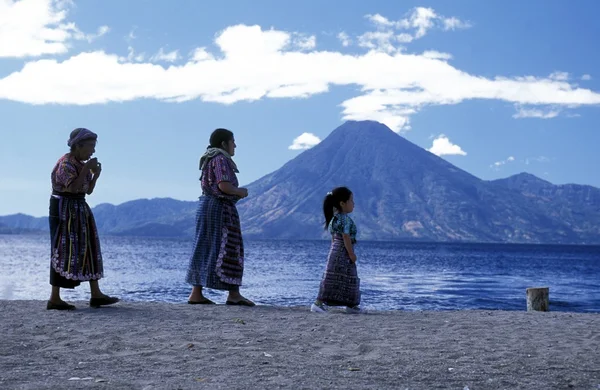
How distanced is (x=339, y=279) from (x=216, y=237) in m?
1.95

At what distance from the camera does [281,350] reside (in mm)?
7109

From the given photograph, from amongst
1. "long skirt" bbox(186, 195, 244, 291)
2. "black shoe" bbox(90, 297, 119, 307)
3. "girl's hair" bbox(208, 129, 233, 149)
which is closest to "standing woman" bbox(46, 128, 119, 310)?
"black shoe" bbox(90, 297, 119, 307)

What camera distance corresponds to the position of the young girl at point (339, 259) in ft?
35.6

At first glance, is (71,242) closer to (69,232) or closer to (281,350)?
(69,232)

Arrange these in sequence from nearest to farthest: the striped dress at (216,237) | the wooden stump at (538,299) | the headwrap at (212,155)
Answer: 1. the striped dress at (216,237)
2. the headwrap at (212,155)
3. the wooden stump at (538,299)

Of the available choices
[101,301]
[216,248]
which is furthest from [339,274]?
[101,301]

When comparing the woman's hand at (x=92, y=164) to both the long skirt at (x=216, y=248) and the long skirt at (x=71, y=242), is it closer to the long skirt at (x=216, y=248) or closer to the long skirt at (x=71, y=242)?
the long skirt at (x=71, y=242)

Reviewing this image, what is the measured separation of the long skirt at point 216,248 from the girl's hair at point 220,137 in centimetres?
82

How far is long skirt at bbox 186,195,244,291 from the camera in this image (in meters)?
10.5

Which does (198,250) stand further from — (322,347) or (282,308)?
(322,347)

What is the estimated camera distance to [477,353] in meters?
7.09

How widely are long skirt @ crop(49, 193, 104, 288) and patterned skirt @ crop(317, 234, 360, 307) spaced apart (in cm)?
338

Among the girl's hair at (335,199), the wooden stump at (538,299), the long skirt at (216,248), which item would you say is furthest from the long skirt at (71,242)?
the wooden stump at (538,299)

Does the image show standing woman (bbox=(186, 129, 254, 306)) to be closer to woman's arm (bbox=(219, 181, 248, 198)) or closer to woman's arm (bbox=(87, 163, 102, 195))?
woman's arm (bbox=(219, 181, 248, 198))
